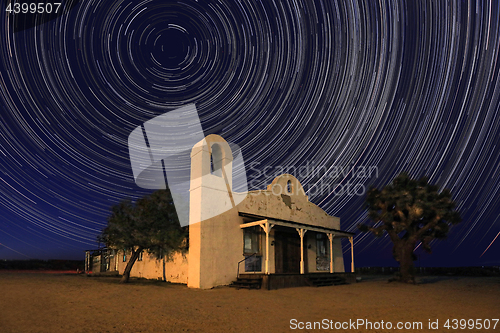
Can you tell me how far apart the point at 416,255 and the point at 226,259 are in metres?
14.1

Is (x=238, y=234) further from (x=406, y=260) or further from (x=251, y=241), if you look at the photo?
(x=406, y=260)

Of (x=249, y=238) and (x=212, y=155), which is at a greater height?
(x=212, y=155)

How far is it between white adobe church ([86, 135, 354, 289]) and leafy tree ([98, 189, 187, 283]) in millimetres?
1550

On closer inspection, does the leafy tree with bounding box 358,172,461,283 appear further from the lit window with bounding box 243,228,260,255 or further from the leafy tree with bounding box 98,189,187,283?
the leafy tree with bounding box 98,189,187,283

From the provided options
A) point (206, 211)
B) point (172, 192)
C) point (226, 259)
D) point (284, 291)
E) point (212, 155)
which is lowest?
point (284, 291)

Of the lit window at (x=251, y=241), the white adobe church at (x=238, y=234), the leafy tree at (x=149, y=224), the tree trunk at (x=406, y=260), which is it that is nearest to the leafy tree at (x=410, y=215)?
the tree trunk at (x=406, y=260)

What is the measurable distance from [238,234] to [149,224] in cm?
548

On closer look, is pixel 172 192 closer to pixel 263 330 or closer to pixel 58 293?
pixel 58 293

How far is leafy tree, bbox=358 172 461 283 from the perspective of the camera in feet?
74.8

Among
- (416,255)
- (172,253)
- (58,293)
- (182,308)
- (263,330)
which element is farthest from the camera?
(416,255)

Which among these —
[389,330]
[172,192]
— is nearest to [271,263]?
[172,192]

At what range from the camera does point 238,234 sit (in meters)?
19.9

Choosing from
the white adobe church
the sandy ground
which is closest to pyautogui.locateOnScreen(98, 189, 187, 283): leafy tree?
the white adobe church

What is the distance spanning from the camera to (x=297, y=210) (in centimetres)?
2439
